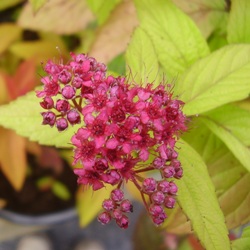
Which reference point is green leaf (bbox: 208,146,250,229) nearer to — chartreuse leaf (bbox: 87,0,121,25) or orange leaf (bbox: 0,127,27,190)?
chartreuse leaf (bbox: 87,0,121,25)

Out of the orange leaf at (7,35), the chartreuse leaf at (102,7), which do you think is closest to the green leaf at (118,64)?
the chartreuse leaf at (102,7)

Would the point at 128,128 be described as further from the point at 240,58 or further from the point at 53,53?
the point at 53,53

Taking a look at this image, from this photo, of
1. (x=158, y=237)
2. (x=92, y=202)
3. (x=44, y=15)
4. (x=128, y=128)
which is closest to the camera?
(x=128, y=128)

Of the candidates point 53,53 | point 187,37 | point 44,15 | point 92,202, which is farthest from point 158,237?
point 187,37

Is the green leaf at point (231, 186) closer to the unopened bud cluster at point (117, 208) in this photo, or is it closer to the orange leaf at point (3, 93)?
the unopened bud cluster at point (117, 208)

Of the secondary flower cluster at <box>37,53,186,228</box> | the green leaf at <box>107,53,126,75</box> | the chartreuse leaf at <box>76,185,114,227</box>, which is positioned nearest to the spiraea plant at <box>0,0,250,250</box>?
the secondary flower cluster at <box>37,53,186,228</box>

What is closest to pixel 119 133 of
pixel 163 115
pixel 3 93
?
pixel 163 115
